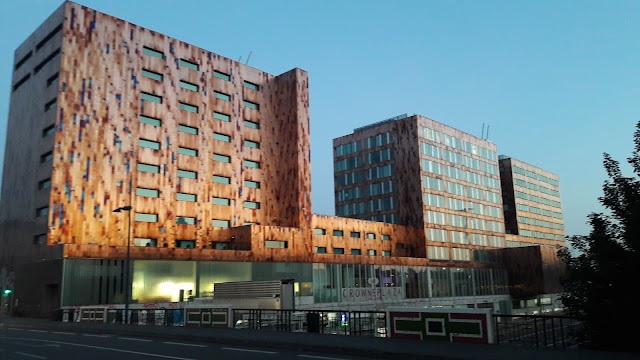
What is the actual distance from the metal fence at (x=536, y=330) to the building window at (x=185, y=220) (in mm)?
49614

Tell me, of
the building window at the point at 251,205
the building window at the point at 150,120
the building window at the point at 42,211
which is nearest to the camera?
the building window at the point at 42,211

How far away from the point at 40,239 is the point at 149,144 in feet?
52.2

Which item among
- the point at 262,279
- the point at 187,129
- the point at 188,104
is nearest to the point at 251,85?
the point at 188,104

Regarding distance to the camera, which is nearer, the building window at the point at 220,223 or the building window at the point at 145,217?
the building window at the point at 145,217

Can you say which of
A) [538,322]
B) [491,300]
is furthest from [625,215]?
[491,300]

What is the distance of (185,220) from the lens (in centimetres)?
6319

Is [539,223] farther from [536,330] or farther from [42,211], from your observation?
[536,330]

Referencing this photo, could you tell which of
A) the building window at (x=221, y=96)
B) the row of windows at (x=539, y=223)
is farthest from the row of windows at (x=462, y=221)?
the building window at (x=221, y=96)

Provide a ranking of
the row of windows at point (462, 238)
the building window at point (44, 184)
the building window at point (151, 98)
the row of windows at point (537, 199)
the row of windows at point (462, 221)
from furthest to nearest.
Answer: the row of windows at point (537, 199), the row of windows at point (462, 221), the row of windows at point (462, 238), the building window at point (151, 98), the building window at point (44, 184)

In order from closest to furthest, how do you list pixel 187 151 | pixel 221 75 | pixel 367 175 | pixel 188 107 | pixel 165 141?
pixel 165 141 → pixel 187 151 → pixel 188 107 → pixel 221 75 → pixel 367 175

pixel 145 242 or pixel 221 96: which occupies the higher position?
pixel 221 96

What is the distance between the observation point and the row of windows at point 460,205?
3806 inches

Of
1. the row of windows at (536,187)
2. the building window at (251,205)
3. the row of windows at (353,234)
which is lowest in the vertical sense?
the row of windows at (353,234)

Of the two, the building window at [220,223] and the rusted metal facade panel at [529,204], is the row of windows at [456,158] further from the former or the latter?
the building window at [220,223]
